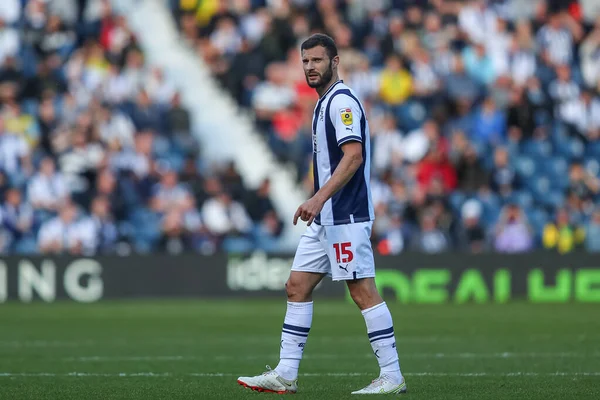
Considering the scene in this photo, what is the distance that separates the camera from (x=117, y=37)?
25062 millimetres

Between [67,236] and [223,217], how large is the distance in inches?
113

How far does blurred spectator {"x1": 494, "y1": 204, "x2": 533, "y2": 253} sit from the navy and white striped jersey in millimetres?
13720

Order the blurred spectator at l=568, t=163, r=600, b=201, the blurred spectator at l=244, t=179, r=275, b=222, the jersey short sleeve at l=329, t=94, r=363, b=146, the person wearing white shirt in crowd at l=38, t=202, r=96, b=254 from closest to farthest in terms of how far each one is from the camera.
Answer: the jersey short sleeve at l=329, t=94, r=363, b=146 → the person wearing white shirt in crowd at l=38, t=202, r=96, b=254 → the blurred spectator at l=244, t=179, r=275, b=222 → the blurred spectator at l=568, t=163, r=600, b=201

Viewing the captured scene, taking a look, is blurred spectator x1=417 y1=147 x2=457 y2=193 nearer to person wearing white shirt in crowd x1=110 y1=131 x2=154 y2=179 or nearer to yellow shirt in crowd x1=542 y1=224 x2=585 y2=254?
yellow shirt in crowd x1=542 y1=224 x2=585 y2=254

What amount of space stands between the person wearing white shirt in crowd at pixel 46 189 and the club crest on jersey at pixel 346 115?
14411 millimetres

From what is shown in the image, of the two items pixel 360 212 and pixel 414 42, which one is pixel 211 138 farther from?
pixel 360 212

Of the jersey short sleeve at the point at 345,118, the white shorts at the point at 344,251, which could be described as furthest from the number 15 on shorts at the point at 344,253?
the jersey short sleeve at the point at 345,118

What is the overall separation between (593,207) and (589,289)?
202 centimetres

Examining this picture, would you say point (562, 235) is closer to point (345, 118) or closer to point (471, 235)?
point (471, 235)

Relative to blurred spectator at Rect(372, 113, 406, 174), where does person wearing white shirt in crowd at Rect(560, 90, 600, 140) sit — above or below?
above

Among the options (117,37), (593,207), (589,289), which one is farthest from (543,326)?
(117,37)

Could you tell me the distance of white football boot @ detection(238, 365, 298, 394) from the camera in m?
8.41

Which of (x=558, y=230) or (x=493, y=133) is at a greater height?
(x=493, y=133)

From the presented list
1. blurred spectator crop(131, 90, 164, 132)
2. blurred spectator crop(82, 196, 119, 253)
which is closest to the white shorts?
blurred spectator crop(82, 196, 119, 253)
